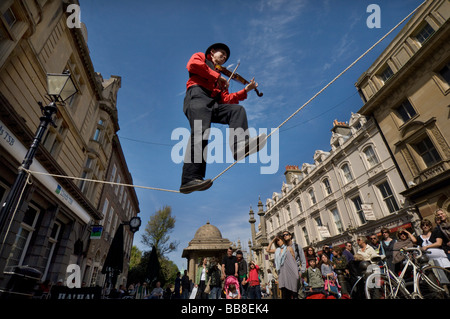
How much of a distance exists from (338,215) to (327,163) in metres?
5.40

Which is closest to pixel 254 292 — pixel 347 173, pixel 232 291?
pixel 232 291

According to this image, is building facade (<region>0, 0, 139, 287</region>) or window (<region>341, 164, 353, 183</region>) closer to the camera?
building facade (<region>0, 0, 139, 287</region>)

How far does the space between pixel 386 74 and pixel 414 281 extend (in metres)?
17.3

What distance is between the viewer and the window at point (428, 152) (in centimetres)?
1262

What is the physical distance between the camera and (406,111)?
14508mm

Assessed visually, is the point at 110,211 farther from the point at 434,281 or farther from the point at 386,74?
the point at 386,74

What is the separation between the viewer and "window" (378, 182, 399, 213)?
16048 mm

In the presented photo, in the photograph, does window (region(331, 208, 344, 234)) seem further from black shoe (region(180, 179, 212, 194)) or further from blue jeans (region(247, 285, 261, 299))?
black shoe (region(180, 179, 212, 194))

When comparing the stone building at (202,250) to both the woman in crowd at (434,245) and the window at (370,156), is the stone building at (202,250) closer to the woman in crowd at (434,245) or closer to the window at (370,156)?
the window at (370,156)

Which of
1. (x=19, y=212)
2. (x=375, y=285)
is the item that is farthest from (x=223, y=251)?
(x=375, y=285)

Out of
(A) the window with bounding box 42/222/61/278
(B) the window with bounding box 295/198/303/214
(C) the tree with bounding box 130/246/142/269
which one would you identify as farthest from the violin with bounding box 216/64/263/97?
(C) the tree with bounding box 130/246/142/269

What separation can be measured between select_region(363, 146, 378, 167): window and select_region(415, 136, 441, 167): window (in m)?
4.35

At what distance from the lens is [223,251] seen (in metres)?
18.2
